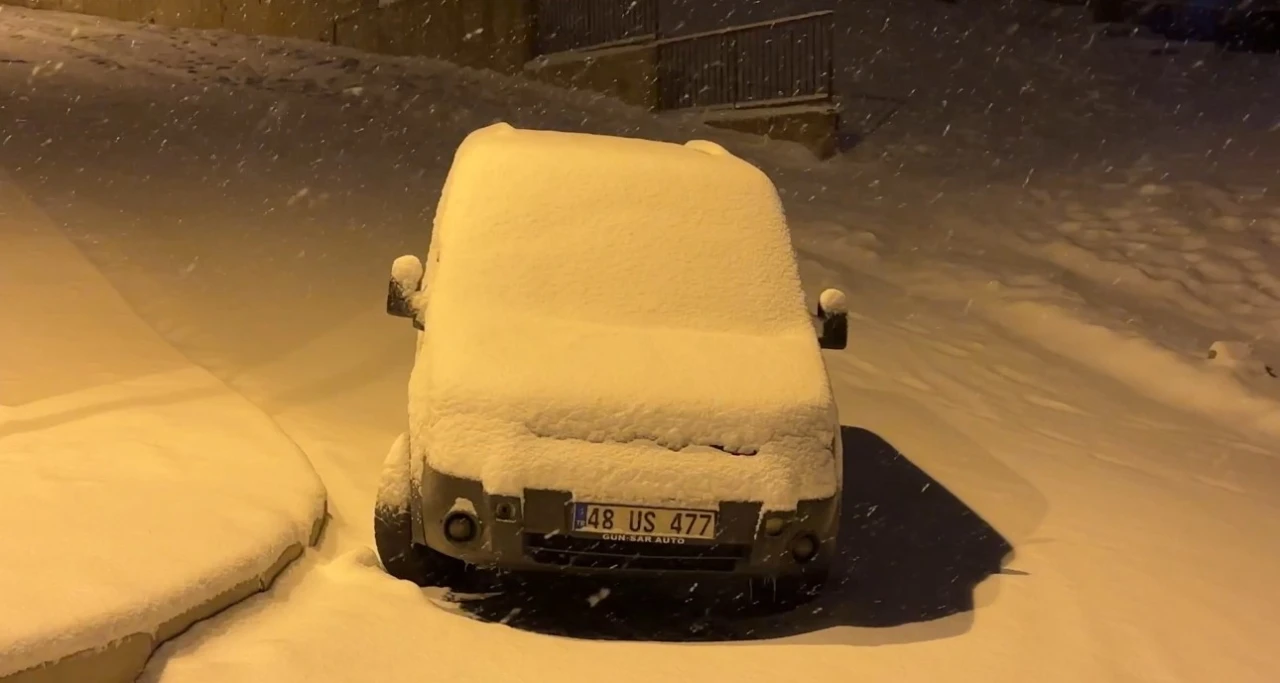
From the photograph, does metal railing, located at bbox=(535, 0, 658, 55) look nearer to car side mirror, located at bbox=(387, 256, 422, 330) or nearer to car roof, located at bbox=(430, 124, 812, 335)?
car roof, located at bbox=(430, 124, 812, 335)

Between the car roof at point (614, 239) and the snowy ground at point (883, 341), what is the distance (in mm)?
1246

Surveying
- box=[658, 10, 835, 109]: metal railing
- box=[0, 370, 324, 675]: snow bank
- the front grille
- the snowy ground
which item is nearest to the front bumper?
the front grille

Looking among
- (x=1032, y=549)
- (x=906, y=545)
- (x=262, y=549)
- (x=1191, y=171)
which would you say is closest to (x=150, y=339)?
(x=262, y=549)

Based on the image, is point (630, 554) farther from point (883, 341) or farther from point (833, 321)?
point (883, 341)

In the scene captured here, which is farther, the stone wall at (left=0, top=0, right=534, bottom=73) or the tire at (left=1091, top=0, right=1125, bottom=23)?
the tire at (left=1091, top=0, right=1125, bottom=23)

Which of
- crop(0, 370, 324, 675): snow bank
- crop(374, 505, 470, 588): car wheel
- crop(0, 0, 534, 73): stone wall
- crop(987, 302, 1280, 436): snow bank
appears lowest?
crop(987, 302, 1280, 436): snow bank

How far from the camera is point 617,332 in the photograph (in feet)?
15.0

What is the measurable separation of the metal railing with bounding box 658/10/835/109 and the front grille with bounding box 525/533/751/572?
1284 cm

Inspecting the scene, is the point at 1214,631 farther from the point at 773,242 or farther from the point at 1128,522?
the point at 773,242

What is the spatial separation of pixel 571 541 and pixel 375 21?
1851cm

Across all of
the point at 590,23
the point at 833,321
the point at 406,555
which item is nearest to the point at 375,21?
the point at 590,23

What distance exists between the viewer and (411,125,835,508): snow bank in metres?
4.12

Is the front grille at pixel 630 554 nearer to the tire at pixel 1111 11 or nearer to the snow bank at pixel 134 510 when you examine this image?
the snow bank at pixel 134 510

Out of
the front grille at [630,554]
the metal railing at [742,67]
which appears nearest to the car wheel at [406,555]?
the front grille at [630,554]
